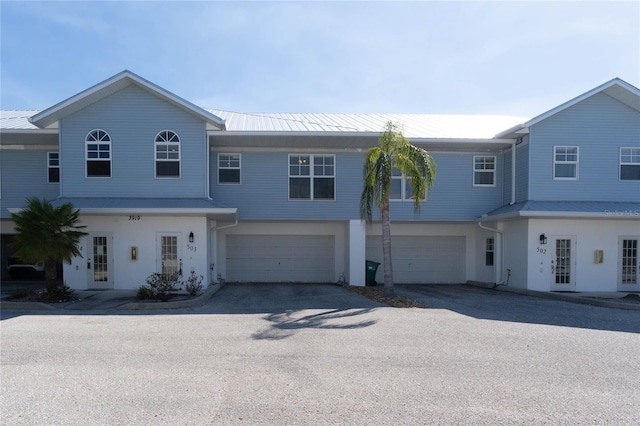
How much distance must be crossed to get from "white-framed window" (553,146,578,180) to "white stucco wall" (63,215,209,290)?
13.0 metres

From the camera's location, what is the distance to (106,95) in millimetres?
14797

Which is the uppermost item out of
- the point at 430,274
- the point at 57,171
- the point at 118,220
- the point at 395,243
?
the point at 57,171

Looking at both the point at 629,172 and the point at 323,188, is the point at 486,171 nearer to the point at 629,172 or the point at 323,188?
the point at 629,172

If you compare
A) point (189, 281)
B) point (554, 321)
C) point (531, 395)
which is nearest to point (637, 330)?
point (554, 321)

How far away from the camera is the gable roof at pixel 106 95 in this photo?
14.1m

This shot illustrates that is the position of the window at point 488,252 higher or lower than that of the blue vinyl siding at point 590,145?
lower

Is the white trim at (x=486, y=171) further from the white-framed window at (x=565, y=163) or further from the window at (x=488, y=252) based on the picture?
the window at (x=488, y=252)

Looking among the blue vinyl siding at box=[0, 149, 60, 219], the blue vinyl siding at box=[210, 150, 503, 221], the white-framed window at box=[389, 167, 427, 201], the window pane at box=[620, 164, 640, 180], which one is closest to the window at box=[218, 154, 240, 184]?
the blue vinyl siding at box=[210, 150, 503, 221]

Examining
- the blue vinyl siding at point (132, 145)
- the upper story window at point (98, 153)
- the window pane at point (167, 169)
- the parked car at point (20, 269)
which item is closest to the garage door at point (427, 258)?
the blue vinyl siding at point (132, 145)

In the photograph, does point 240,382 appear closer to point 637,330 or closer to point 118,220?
point 637,330

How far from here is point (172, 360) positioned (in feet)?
22.0

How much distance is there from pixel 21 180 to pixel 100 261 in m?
4.97

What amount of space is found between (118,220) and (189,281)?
3.42 metres

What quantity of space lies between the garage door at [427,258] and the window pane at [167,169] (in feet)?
28.2
